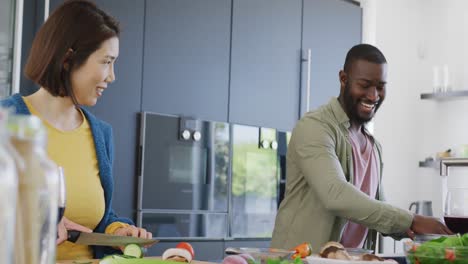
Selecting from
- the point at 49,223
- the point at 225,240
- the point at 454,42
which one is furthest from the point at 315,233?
the point at 454,42

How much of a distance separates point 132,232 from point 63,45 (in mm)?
484

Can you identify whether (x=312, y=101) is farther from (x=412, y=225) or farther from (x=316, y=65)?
(x=412, y=225)

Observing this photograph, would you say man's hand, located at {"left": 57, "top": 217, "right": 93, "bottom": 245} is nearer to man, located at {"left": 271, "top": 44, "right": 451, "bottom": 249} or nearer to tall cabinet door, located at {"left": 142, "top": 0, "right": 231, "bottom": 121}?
man, located at {"left": 271, "top": 44, "right": 451, "bottom": 249}

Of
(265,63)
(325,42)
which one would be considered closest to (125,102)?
(265,63)

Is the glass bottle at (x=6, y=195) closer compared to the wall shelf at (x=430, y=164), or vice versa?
the glass bottle at (x=6, y=195)

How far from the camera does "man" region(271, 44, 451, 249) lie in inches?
86.0

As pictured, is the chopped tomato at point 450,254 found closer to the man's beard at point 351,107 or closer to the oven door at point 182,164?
the man's beard at point 351,107

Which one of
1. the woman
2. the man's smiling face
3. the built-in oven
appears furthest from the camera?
the built-in oven

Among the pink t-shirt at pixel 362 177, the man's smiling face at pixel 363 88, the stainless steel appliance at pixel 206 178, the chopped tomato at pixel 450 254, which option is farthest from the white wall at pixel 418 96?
the chopped tomato at pixel 450 254

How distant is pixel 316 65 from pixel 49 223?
4.06 metres

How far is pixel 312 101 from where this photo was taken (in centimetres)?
437

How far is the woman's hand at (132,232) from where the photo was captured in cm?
162

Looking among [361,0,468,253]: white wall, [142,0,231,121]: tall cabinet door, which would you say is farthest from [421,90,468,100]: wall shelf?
[142,0,231,121]: tall cabinet door

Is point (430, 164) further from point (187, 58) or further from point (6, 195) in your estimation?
point (6, 195)
